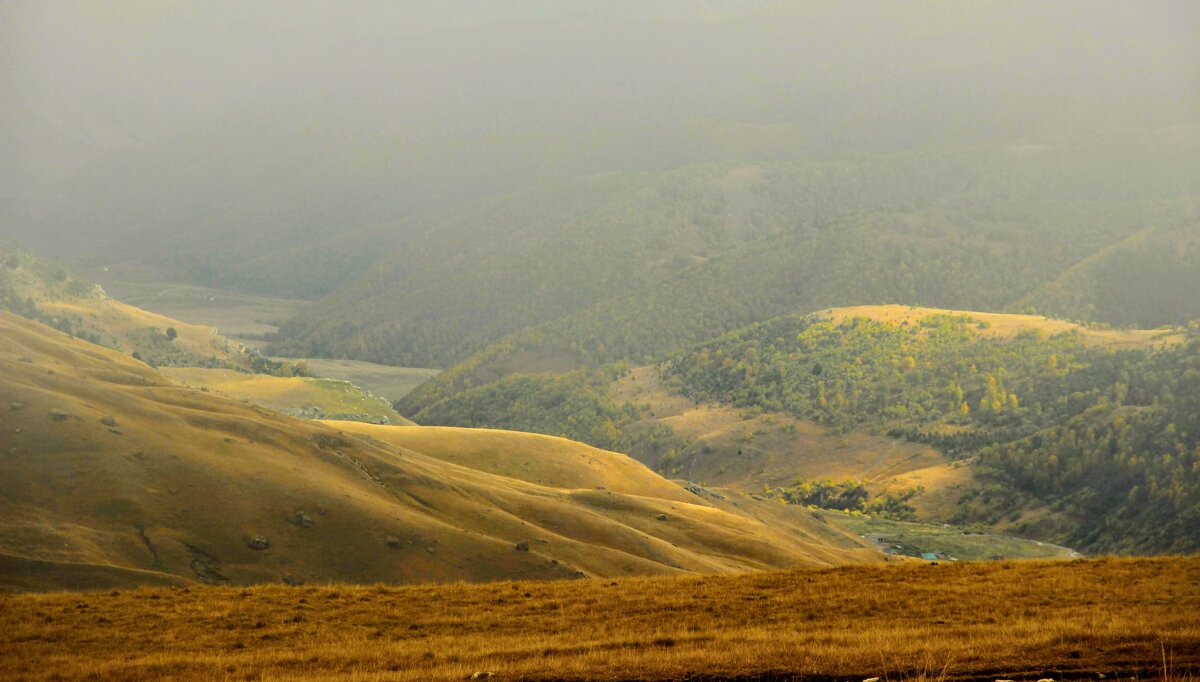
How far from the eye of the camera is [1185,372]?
538 ft

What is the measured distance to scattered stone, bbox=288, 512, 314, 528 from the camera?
163 ft

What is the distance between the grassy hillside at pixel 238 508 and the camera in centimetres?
4494

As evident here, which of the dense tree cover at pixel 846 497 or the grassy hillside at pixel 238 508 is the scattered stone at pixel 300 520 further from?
the dense tree cover at pixel 846 497

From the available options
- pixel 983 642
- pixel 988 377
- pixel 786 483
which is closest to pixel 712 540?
pixel 983 642

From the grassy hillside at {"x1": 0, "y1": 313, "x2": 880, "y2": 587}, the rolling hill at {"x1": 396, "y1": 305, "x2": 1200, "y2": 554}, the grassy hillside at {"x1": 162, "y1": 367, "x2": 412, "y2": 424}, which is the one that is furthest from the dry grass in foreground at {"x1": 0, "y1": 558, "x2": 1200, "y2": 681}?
the grassy hillside at {"x1": 162, "y1": 367, "x2": 412, "y2": 424}

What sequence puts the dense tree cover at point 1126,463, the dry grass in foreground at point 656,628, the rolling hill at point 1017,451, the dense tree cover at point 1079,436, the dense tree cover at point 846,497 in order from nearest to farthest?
the dry grass in foreground at point 656,628
the dense tree cover at point 1126,463
the dense tree cover at point 1079,436
the rolling hill at point 1017,451
the dense tree cover at point 846,497

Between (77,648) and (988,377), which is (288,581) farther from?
(988,377)

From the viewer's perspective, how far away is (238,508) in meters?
49.5

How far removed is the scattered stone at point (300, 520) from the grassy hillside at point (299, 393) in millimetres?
96789

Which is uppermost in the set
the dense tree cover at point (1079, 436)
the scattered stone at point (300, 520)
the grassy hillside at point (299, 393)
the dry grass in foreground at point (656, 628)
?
the dry grass in foreground at point (656, 628)

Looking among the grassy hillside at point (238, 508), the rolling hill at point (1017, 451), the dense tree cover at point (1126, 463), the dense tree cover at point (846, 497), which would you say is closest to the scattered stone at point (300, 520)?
the grassy hillside at point (238, 508)

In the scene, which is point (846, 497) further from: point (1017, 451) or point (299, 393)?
point (299, 393)

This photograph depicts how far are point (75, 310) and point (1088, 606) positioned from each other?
193m

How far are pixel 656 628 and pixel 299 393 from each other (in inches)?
5693
